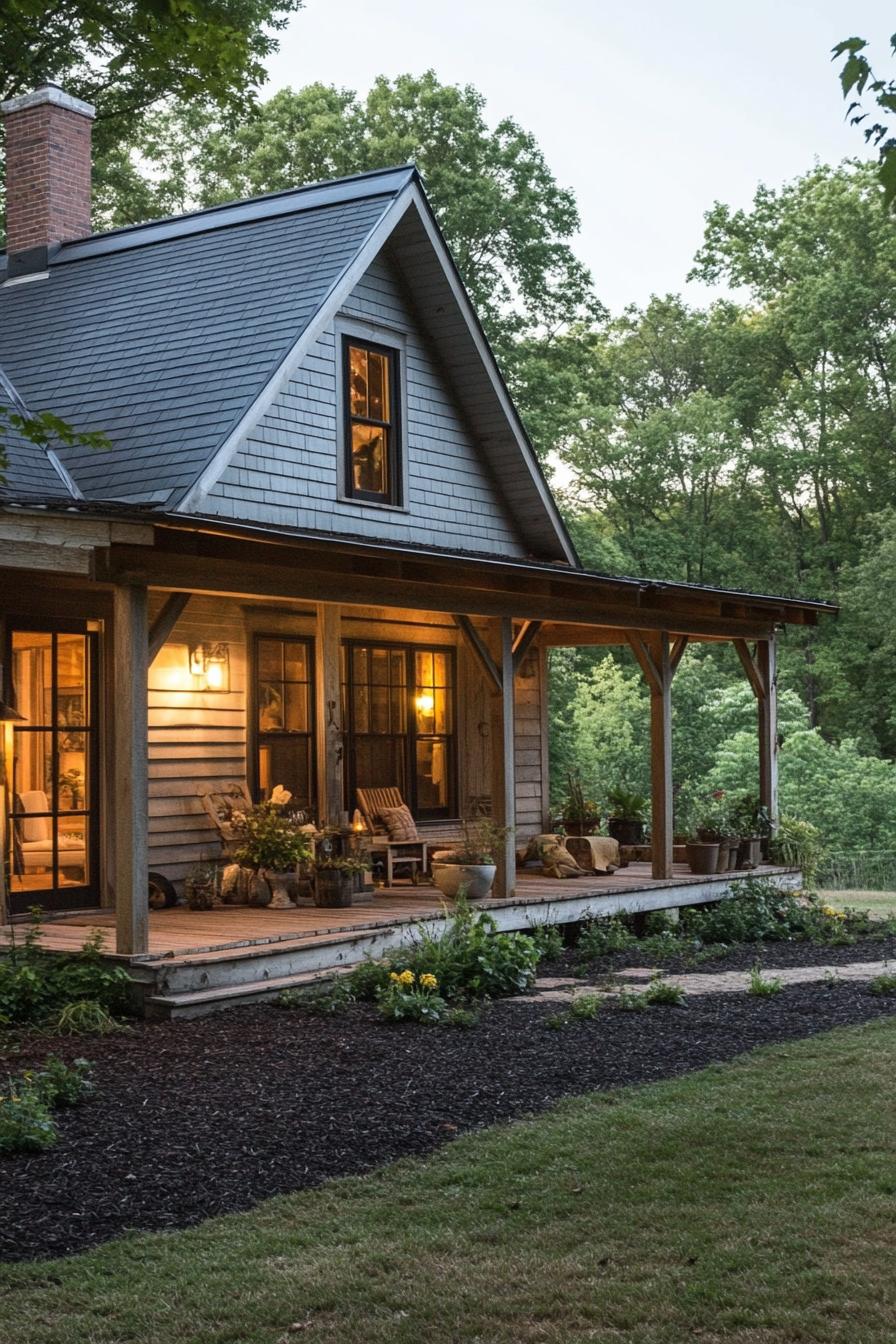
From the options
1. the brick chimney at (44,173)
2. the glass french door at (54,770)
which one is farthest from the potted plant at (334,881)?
the brick chimney at (44,173)

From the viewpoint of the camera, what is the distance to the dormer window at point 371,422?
1391 cm

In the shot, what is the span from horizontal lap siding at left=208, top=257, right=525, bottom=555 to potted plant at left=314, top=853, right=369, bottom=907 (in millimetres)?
2782

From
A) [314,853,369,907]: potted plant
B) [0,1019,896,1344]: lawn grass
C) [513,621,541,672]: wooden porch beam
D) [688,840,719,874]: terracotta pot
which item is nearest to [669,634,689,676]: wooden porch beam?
[688,840,719,874]: terracotta pot

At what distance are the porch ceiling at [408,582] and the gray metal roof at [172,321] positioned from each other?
1.56m

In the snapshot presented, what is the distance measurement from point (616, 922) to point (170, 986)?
525 centimetres

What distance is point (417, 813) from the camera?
50.2 feet

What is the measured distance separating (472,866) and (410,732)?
315 cm

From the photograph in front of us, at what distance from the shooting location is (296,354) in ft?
41.5

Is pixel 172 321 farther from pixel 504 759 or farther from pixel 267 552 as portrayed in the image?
pixel 504 759

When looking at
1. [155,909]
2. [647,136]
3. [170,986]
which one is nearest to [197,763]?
[155,909]

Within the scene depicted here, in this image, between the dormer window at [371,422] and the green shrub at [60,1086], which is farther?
the dormer window at [371,422]

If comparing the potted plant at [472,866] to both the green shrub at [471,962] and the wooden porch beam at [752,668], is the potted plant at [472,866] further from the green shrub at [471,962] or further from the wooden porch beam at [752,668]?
the wooden porch beam at [752,668]

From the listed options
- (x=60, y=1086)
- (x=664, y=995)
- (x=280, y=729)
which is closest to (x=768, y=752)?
(x=280, y=729)

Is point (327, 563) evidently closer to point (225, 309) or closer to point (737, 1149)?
point (225, 309)
